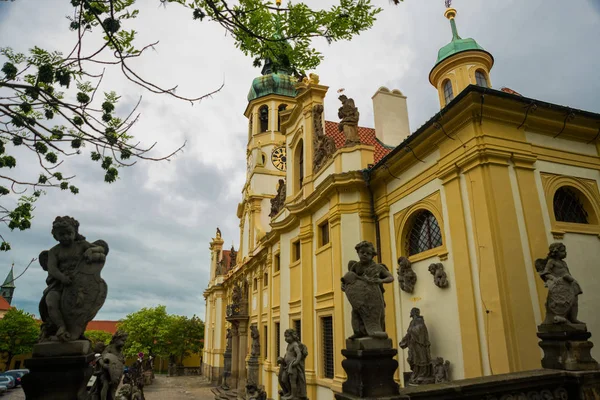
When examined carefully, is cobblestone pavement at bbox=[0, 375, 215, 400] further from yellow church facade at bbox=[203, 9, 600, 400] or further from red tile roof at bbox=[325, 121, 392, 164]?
red tile roof at bbox=[325, 121, 392, 164]

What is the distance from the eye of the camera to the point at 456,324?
28.8 ft

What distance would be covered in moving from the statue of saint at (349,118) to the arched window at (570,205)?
6.31 m

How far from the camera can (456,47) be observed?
1897 cm

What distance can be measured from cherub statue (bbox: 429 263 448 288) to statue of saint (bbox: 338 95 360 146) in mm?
5606

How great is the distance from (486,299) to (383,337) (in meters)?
3.69

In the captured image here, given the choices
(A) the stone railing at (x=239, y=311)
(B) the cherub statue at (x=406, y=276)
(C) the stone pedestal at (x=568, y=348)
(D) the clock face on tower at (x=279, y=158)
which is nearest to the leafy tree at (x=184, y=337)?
(A) the stone railing at (x=239, y=311)

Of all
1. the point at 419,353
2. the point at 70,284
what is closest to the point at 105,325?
the point at 419,353

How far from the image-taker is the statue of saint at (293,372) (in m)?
9.68

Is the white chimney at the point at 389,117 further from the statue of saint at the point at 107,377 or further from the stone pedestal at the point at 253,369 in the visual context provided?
the stone pedestal at the point at 253,369

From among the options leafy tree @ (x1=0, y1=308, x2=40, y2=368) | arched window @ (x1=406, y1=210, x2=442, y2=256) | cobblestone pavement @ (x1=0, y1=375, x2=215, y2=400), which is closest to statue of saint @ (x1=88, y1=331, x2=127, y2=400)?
arched window @ (x1=406, y1=210, x2=442, y2=256)

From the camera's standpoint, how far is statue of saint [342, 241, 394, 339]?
5469 mm

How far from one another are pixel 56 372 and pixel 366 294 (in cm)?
402

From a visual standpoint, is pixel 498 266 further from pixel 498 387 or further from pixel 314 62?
pixel 314 62

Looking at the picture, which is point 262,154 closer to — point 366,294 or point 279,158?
point 279,158
